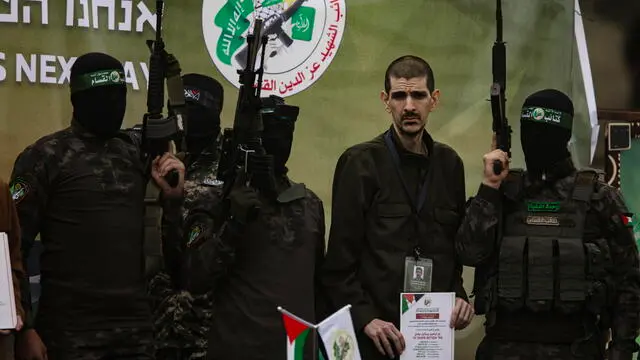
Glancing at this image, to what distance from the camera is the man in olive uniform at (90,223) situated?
3656 mm

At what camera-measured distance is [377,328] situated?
3.89 m

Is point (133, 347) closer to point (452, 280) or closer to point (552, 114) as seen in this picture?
point (452, 280)

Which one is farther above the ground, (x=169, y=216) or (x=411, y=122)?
(x=411, y=122)

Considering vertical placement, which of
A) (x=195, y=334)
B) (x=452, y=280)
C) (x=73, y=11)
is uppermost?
(x=73, y=11)

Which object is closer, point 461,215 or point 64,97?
point 461,215

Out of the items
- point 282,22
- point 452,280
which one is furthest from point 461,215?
point 282,22

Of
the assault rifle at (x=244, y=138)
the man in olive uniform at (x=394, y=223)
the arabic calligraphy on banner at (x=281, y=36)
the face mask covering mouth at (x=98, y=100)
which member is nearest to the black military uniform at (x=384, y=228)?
the man in olive uniform at (x=394, y=223)

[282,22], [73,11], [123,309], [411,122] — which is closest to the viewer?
[123,309]

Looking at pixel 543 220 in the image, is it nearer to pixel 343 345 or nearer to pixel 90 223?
pixel 343 345

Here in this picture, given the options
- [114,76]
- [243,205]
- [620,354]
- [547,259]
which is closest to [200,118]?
[114,76]

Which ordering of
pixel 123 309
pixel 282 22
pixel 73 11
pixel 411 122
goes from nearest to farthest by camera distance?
pixel 123 309 → pixel 411 122 → pixel 73 11 → pixel 282 22

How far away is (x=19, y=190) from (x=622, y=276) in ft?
7.80

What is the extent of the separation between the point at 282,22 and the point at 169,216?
5.57 feet

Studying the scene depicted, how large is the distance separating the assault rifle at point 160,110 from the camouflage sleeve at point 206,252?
0.20m
